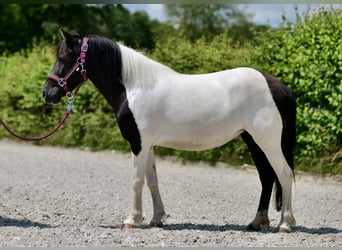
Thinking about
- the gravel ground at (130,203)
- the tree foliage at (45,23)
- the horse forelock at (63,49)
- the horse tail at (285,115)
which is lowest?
the gravel ground at (130,203)

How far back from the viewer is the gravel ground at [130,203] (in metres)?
5.58

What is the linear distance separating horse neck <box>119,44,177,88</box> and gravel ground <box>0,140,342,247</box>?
1.42 m

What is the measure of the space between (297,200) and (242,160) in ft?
9.63

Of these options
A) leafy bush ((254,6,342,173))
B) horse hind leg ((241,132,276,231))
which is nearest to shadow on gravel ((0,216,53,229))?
horse hind leg ((241,132,276,231))

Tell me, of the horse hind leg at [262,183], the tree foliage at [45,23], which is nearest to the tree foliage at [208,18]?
the tree foliage at [45,23]

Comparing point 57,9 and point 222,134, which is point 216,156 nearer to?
point 222,134

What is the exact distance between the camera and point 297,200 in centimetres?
884

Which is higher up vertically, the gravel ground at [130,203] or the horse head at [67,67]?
the horse head at [67,67]

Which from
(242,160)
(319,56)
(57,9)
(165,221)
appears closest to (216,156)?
(242,160)

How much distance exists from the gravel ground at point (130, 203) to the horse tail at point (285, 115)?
63cm

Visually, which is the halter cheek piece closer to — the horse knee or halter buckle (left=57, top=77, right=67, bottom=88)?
halter buckle (left=57, top=77, right=67, bottom=88)

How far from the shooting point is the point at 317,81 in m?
10.4

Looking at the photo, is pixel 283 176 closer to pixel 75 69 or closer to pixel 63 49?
pixel 75 69

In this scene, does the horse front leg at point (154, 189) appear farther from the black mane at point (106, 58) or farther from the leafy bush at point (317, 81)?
the leafy bush at point (317, 81)
